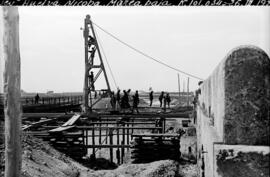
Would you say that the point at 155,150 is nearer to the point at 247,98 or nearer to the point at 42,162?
the point at 42,162

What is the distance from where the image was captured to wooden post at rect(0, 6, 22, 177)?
4191mm

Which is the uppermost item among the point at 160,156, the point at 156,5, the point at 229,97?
the point at 156,5

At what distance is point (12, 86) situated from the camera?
4277 millimetres

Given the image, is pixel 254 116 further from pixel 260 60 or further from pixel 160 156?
pixel 160 156

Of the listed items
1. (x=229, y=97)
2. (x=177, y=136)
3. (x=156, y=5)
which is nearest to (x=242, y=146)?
(x=229, y=97)

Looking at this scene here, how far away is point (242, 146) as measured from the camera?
2.10 metres

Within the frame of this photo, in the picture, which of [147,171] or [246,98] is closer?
[246,98]

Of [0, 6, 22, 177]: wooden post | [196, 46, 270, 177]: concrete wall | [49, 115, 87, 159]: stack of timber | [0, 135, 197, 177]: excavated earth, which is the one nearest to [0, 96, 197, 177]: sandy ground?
[0, 135, 197, 177]: excavated earth

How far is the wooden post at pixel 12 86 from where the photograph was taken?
13.8 ft

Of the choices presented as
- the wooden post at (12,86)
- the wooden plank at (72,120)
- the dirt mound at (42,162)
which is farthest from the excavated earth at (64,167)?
the wooden post at (12,86)

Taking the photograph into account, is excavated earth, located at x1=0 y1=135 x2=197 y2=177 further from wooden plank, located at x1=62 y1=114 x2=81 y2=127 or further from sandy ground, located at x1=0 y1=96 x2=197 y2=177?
wooden plank, located at x1=62 y1=114 x2=81 y2=127

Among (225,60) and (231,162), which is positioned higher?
(225,60)

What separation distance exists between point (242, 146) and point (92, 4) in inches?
67.0

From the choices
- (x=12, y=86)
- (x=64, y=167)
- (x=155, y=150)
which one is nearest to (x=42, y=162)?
(x=64, y=167)
